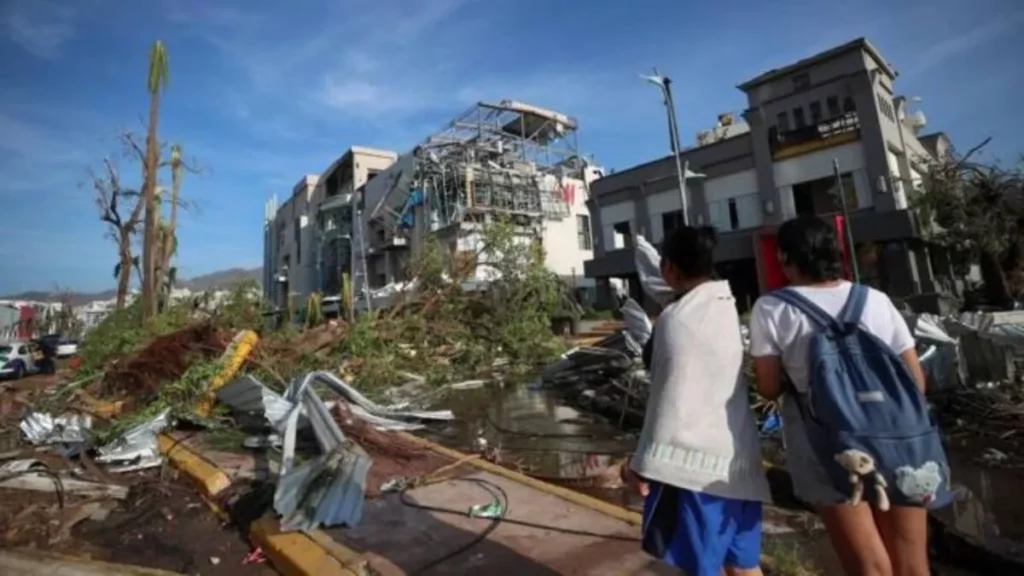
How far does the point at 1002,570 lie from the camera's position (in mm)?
3141

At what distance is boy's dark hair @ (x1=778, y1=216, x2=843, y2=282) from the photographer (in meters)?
1.85

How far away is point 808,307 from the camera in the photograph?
1.77 m

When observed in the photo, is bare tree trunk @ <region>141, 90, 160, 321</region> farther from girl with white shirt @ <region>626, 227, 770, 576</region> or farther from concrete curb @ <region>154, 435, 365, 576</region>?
girl with white shirt @ <region>626, 227, 770, 576</region>

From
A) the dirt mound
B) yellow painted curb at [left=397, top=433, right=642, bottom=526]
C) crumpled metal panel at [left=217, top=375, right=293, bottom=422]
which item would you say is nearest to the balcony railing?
yellow painted curb at [left=397, top=433, right=642, bottom=526]

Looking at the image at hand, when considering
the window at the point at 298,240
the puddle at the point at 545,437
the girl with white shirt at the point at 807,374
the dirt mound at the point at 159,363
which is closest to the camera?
the girl with white shirt at the point at 807,374

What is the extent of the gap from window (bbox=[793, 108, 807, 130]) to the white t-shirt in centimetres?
2122

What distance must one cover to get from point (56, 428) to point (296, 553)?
6.61m

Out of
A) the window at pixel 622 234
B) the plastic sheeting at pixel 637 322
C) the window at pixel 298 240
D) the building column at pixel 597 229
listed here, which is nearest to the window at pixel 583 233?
the building column at pixel 597 229

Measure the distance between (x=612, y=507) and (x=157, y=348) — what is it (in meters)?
8.76

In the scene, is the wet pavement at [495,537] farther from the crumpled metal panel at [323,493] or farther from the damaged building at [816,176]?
the damaged building at [816,176]

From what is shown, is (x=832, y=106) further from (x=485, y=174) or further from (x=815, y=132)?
(x=485, y=174)

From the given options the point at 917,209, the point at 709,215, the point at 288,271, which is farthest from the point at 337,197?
the point at 917,209

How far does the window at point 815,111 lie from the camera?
19438 mm

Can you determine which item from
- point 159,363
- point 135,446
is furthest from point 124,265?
point 135,446
